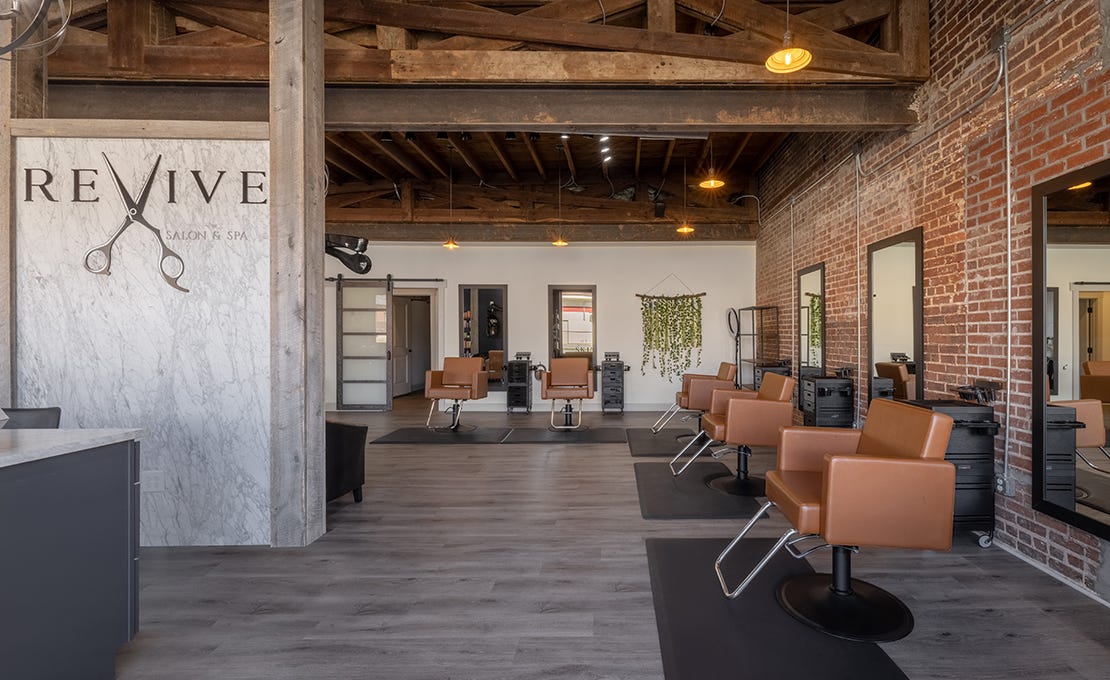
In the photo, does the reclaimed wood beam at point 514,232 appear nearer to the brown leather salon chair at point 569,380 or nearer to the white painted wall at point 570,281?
the white painted wall at point 570,281

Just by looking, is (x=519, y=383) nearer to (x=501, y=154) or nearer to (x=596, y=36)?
(x=501, y=154)

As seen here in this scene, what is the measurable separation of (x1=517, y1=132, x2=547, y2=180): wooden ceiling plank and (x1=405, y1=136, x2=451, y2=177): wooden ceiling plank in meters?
1.18

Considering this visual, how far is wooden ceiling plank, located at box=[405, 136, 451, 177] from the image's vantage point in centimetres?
606

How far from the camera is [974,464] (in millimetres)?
2975

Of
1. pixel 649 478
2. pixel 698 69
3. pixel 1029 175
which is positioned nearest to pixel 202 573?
pixel 649 478

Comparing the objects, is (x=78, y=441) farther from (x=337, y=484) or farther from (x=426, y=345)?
(x=426, y=345)

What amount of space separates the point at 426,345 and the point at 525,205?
5479mm

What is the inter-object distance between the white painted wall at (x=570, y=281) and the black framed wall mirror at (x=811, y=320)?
2398 millimetres

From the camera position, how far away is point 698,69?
3.74m

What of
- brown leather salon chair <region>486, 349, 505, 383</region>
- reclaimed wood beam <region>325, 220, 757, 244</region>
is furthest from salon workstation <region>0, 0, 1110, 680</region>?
brown leather salon chair <region>486, 349, 505, 383</region>

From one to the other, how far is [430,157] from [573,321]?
3346 millimetres

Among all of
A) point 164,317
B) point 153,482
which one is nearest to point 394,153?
point 164,317

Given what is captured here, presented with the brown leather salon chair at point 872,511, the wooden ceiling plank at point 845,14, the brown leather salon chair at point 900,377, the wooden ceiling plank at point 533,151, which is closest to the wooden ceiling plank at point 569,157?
the wooden ceiling plank at point 533,151

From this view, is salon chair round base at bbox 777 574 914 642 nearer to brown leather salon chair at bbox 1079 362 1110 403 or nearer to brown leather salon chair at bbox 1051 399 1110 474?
brown leather salon chair at bbox 1051 399 1110 474
